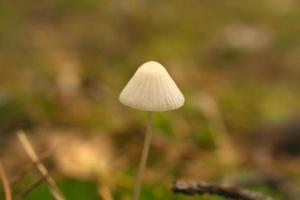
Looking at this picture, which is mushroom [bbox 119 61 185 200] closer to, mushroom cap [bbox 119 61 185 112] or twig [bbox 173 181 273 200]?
mushroom cap [bbox 119 61 185 112]

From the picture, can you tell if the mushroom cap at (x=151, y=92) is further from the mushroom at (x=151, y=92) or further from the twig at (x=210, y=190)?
the twig at (x=210, y=190)

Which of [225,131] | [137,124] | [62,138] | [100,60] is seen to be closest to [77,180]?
[62,138]

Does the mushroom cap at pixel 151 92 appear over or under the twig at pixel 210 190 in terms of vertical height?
over

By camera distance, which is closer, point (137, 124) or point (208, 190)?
point (208, 190)

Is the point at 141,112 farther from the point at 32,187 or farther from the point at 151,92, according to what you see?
the point at 151,92

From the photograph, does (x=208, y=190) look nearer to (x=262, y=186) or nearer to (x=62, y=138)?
(x=262, y=186)

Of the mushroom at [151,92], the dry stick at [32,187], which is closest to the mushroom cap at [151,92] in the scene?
the mushroom at [151,92]
